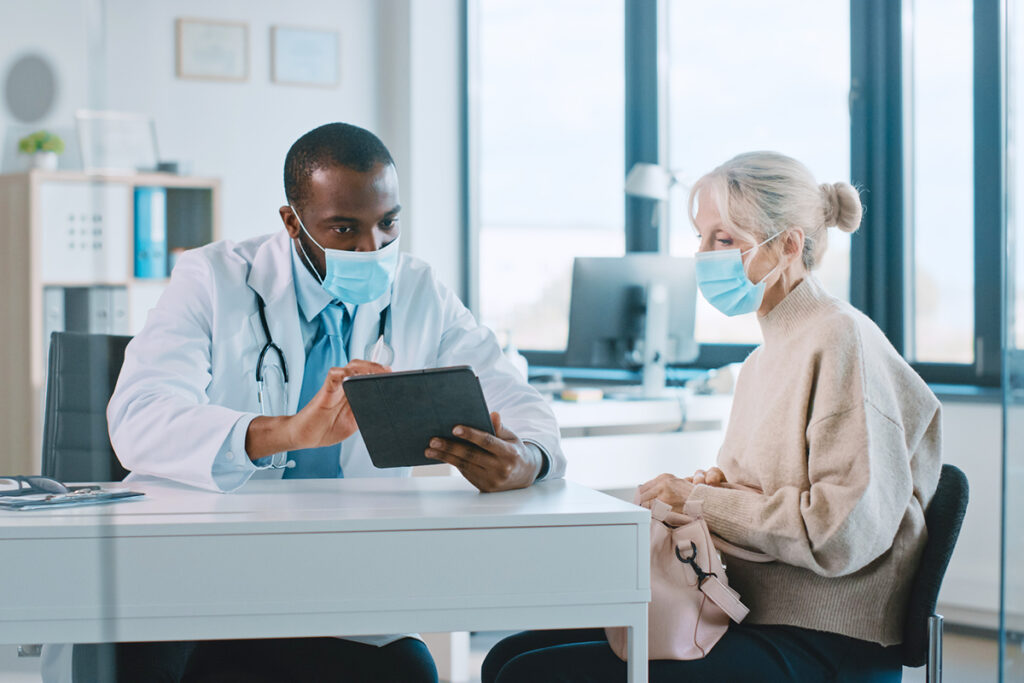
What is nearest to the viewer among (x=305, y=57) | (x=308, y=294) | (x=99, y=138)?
(x=99, y=138)

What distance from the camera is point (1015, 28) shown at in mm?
1547

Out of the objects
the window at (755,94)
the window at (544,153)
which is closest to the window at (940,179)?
the window at (755,94)

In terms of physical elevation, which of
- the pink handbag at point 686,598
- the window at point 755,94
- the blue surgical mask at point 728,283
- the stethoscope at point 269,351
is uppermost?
the window at point 755,94

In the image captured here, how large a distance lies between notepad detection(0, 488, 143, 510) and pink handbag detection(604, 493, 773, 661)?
616 mm

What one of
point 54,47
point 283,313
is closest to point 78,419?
point 54,47

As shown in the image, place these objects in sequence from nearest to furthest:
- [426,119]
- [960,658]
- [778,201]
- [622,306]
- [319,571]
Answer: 1. [319,571]
2. [778,201]
3. [960,658]
4. [622,306]
5. [426,119]

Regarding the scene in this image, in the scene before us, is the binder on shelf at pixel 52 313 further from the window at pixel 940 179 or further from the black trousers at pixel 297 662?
the window at pixel 940 179

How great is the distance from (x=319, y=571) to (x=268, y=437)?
322mm

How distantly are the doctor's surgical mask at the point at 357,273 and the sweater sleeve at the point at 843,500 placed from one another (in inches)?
26.9

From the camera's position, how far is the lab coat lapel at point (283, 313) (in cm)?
156

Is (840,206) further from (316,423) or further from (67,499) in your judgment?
(67,499)

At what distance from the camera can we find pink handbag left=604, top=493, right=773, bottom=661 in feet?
4.15

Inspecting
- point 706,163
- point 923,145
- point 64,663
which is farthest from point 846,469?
point 706,163

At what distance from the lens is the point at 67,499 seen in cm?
112
